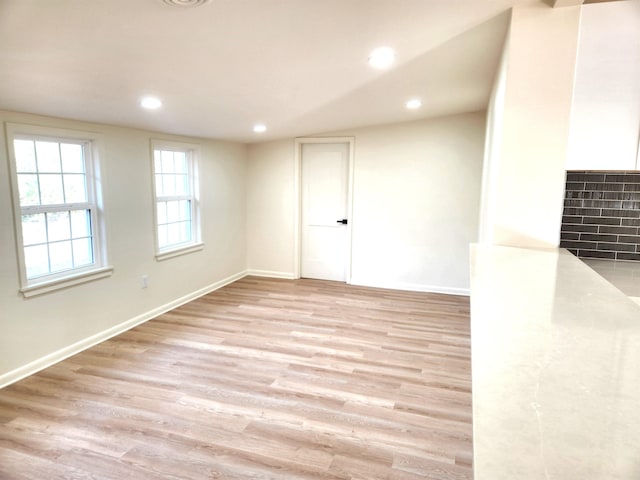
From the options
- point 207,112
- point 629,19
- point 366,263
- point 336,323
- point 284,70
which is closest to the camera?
point 629,19

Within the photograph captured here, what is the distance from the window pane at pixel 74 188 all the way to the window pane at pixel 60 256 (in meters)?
0.38

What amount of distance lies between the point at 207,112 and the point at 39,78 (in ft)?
4.76

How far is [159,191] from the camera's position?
4613 mm

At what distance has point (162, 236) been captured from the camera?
15.6ft

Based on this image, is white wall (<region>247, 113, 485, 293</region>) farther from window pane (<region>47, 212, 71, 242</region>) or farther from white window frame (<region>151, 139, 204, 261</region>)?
window pane (<region>47, 212, 71, 242</region>)

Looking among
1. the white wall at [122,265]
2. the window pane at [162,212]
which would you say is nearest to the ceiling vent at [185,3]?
the white wall at [122,265]

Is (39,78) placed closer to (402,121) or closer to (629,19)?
(629,19)

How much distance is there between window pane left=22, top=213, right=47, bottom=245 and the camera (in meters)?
3.18

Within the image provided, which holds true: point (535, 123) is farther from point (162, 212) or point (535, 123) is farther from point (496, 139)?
point (162, 212)

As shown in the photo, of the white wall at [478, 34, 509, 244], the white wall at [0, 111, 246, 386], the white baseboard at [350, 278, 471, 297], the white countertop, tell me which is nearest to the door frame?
the white baseboard at [350, 278, 471, 297]

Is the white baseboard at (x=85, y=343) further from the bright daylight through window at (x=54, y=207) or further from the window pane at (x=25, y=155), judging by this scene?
the window pane at (x=25, y=155)

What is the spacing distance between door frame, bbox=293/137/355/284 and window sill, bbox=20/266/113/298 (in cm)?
280

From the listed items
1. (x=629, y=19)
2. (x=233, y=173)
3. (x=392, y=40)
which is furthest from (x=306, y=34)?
(x=233, y=173)

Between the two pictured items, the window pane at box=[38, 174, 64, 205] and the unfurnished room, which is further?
the window pane at box=[38, 174, 64, 205]
